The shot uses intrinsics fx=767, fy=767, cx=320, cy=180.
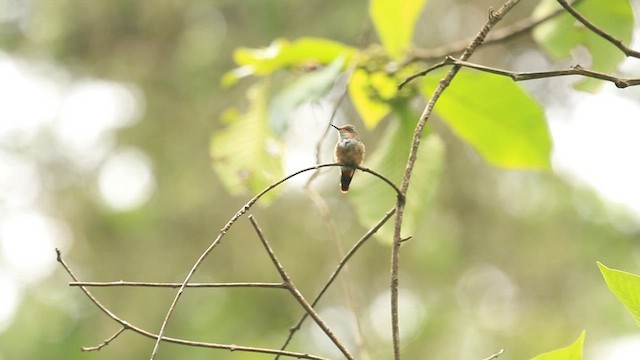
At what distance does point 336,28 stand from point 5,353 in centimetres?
280

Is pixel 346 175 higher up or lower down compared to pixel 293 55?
lower down

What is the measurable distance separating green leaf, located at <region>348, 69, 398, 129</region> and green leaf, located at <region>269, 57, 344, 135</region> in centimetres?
11

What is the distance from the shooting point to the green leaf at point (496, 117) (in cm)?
170

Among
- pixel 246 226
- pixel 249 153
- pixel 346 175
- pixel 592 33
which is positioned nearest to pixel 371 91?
pixel 249 153

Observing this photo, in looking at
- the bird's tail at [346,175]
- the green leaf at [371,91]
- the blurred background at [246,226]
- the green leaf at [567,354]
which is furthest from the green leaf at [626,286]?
the blurred background at [246,226]

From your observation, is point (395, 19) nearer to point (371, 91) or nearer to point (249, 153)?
point (371, 91)

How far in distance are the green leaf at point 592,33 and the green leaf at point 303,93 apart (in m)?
0.55

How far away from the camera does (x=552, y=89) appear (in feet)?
18.5

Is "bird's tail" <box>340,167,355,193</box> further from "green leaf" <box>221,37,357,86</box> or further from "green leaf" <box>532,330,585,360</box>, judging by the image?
"green leaf" <box>221,37,357,86</box>

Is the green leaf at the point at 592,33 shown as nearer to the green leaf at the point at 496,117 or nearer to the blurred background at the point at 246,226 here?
the green leaf at the point at 496,117

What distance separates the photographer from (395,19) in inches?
70.1

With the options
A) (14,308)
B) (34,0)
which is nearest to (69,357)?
(14,308)

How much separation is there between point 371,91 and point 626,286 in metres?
0.93

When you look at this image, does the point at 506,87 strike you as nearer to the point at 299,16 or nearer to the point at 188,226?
the point at 299,16
